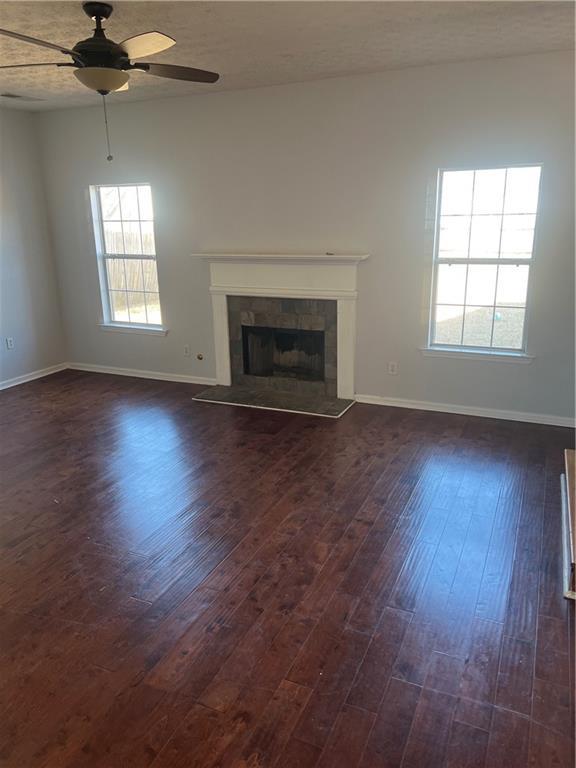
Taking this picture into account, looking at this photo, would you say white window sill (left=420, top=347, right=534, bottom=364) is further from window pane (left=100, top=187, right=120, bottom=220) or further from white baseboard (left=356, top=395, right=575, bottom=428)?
window pane (left=100, top=187, right=120, bottom=220)

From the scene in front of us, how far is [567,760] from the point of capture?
5.85 ft

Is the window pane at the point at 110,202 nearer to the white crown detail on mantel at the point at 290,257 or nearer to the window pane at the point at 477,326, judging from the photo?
the white crown detail on mantel at the point at 290,257

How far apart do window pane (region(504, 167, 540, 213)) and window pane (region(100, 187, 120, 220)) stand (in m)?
4.08

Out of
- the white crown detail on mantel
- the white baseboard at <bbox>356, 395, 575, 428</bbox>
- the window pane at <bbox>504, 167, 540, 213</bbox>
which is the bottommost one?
the white baseboard at <bbox>356, 395, 575, 428</bbox>

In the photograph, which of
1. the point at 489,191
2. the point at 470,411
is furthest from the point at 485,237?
the point at 470,411

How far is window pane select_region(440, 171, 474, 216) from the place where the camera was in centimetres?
451

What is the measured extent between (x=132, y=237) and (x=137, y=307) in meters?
0.78

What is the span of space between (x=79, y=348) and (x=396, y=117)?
4.51 m

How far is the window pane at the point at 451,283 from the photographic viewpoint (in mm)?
4711

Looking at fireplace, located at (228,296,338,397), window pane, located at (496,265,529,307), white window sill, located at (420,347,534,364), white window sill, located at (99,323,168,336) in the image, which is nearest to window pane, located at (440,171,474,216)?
window pane, located at (496,265,529,307)

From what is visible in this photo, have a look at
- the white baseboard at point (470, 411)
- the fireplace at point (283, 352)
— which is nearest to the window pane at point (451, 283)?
the white baseboard at point (470, 411)

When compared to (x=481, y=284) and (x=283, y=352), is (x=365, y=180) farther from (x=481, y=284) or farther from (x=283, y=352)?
(x=283, y=352)

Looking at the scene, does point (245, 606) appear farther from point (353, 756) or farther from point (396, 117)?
point (396, 117)

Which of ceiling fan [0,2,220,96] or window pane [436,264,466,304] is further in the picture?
window pane [436,264,466,304]
